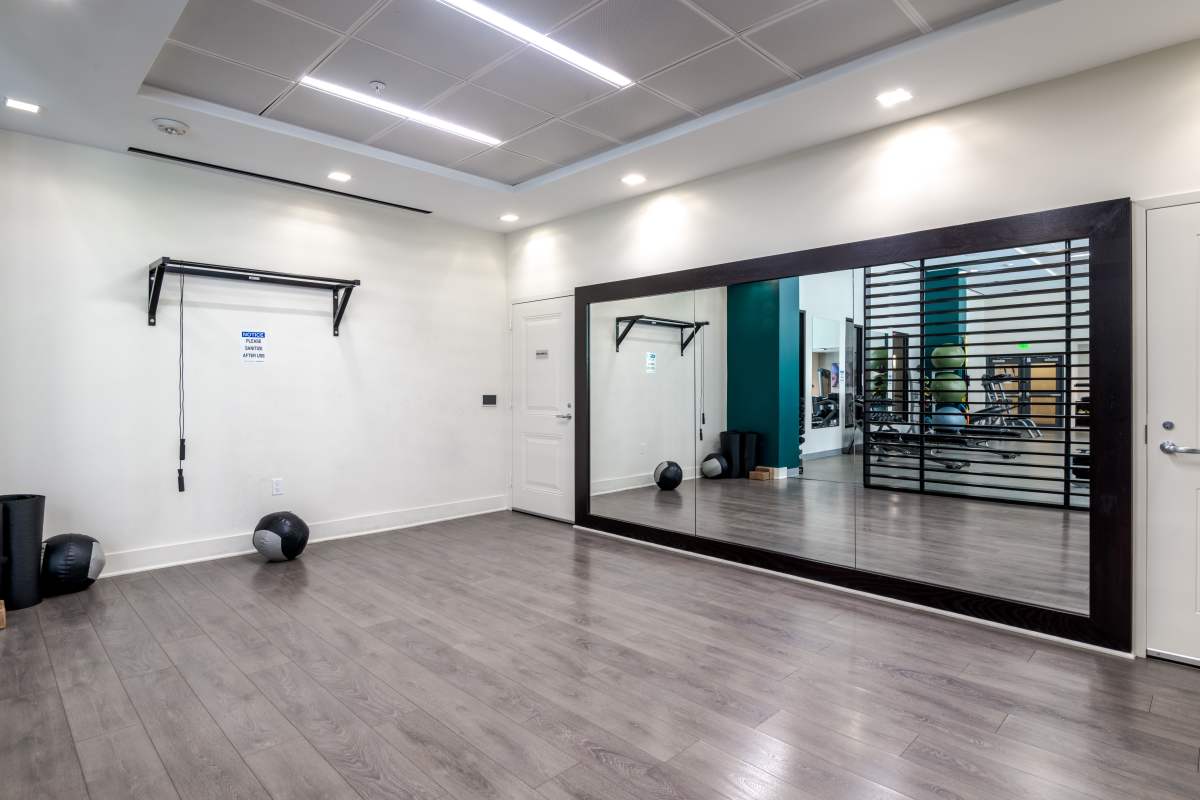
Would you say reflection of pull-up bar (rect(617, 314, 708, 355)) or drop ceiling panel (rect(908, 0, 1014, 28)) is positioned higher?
drop ceiling panel (rect(908, 0, 1014, 28))

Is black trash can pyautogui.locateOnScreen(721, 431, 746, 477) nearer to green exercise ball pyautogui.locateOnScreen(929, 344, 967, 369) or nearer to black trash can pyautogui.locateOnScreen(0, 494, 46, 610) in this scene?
green exercise ball pyautogui.locateOnScreen(929, 344, 967, 369)

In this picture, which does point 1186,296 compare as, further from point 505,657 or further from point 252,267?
point 252,267

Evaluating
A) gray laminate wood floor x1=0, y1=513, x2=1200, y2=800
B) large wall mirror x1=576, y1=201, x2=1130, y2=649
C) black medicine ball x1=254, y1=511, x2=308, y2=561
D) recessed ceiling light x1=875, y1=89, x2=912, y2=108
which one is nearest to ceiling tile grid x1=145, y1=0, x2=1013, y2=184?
recessed ceiling light x1=875, y1=89, x2=912, y2=108

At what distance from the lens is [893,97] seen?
3.32 meters

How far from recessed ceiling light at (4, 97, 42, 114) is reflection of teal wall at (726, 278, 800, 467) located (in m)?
4.37

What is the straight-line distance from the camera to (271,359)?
192 inches

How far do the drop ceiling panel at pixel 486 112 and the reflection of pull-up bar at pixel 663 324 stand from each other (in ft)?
5.93

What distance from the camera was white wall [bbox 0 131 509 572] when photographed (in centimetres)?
396

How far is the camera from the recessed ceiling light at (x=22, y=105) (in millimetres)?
3429

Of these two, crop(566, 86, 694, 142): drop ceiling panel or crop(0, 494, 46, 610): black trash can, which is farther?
crop(566, 86, 694, 142): drop ceiling panel

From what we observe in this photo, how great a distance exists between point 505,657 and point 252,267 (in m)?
3.67

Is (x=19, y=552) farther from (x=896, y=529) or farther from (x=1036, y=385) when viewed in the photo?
(x=1036, y=385)

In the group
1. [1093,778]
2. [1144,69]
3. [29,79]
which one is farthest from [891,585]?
[29,79]

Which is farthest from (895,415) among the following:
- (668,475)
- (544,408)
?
(544,408)
